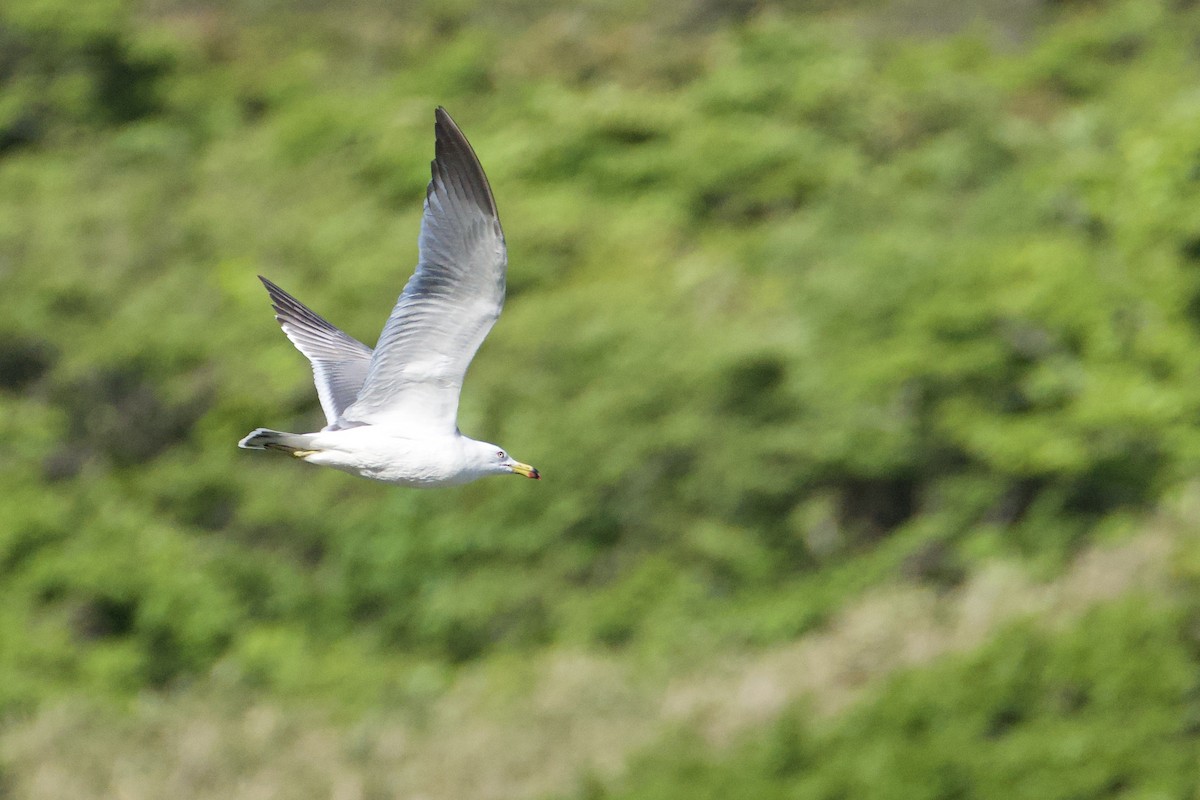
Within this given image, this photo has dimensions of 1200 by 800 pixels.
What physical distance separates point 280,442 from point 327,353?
177cm

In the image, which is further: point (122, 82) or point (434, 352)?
point (122, 82)

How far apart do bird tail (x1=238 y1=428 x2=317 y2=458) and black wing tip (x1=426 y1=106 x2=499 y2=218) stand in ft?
3.84

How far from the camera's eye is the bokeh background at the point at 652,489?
629 inches

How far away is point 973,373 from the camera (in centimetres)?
1995

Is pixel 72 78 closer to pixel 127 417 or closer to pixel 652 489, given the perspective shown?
pixel 127 417

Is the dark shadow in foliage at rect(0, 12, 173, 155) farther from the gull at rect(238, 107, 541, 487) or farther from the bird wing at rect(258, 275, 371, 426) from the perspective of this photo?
the gull at rect(238, 107, 541, 487)

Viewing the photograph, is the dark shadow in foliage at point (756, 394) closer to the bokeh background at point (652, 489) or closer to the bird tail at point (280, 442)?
the bokeh background at point (652, 489)

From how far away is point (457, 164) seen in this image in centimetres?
733

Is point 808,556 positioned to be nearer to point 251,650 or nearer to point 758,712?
point 758,712

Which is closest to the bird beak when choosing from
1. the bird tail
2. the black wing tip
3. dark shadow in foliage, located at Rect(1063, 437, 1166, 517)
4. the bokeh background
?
the bird tail

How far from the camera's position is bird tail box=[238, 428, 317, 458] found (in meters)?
7.26

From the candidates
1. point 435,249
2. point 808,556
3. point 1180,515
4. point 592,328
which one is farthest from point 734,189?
point 435,249

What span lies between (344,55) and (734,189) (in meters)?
10.2

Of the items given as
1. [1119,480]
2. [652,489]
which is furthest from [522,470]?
[1119,480]
